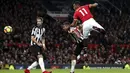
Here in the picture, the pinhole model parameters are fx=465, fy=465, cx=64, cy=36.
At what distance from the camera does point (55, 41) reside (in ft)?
116

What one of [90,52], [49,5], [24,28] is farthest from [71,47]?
[49,5]

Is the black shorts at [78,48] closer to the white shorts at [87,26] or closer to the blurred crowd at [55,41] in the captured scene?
the white shorts at [87,26]

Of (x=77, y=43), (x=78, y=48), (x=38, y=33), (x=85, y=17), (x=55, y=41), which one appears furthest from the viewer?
(x=55, y=41)

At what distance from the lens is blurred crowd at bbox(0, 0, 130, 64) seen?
3189 cm

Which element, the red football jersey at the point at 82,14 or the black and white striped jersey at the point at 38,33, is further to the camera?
the red football jersey at the point at 82,14

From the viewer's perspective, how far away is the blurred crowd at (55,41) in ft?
105

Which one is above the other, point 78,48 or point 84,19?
point 84,19

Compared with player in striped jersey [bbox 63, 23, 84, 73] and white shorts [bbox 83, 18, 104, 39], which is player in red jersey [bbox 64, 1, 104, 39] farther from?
player in striped jersey [bbox 63, 23, 84, 73]

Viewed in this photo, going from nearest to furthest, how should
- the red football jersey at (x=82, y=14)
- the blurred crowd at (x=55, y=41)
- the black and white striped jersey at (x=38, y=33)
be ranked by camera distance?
the black and white striped jersey at (x=38, y=33) < the red football jersey at (x=82, y=14) < the blurred crowd at (x=55, y=41)

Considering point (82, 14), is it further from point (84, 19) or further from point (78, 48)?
point (78, 48)

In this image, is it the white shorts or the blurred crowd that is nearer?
the white shorts

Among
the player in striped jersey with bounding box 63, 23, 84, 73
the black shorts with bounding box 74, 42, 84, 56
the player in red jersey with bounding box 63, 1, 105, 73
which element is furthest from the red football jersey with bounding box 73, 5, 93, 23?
the black shorts with bounding box 74, 42, 84, 56

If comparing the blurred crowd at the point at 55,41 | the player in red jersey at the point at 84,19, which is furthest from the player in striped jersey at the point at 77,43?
the blurred crowd at the point at 55,41

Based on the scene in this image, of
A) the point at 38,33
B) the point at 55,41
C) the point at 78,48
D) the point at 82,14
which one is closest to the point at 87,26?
the point at 82,14
